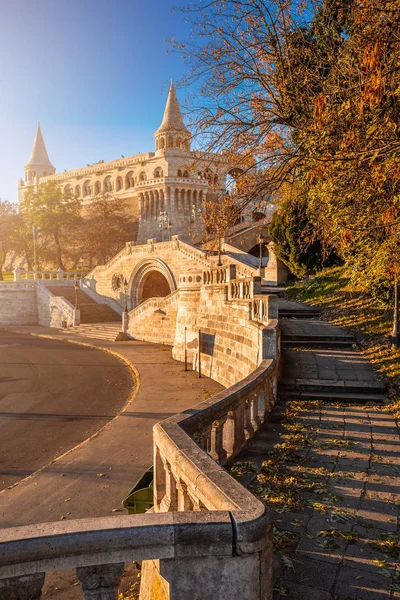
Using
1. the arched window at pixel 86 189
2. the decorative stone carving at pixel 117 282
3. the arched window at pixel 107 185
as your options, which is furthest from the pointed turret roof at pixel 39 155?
the decorative stone carving at pixel 117 282

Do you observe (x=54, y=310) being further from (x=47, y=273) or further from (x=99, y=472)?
(x=99, y=472)

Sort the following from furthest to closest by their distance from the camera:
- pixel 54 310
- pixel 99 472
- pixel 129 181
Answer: pixel 129 181 < pixel 54 310 < pixel 99 472

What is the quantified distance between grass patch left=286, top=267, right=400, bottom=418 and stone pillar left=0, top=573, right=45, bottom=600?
6.47 meters

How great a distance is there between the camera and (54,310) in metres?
38.8

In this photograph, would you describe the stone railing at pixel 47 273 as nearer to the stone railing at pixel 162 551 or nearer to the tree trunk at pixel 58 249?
the tree trunk at pixel 58 249

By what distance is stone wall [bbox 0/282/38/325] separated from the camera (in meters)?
41.8

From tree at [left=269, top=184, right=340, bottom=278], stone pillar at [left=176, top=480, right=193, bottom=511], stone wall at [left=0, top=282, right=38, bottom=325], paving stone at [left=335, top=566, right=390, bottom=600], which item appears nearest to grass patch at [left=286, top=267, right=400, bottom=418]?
tree at [left=269, top=184, right=340, bottom=278]

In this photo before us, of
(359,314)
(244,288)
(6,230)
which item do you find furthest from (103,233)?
(359,314)

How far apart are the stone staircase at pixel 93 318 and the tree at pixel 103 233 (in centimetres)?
1305

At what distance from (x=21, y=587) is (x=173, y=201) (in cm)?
5629

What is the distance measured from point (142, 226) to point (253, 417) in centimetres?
5582

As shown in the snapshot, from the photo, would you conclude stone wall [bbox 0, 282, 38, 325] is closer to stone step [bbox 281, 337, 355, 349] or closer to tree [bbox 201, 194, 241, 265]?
stone step [bbox 281, 337, 355, 349]

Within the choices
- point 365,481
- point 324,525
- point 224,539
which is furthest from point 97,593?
point 365,481

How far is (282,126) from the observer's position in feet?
24.8
